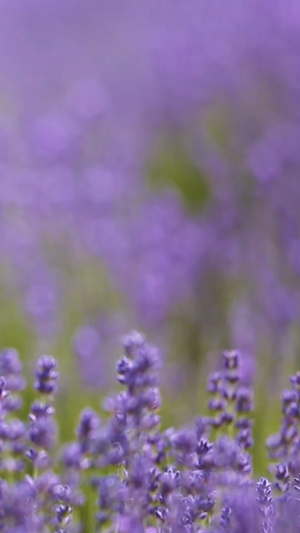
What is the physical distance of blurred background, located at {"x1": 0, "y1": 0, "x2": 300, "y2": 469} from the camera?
3.64 m

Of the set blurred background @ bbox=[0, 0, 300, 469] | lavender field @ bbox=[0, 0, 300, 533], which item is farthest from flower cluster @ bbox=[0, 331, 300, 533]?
blurred background @ bbox=[0, 0, 300, 469]

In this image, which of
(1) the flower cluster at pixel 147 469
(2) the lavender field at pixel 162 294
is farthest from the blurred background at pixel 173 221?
(1) the flower cluster at pixel 147 469

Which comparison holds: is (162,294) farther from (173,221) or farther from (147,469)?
(147,469)

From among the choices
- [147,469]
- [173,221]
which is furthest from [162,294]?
[147,469]

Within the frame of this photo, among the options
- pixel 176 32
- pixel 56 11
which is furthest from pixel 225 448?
pixel 56 11

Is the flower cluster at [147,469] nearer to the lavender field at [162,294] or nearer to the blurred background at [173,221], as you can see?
the lavender field at [162,294]

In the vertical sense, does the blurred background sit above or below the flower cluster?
above

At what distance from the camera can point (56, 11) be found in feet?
35.1

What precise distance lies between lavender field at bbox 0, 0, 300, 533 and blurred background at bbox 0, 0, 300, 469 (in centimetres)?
1

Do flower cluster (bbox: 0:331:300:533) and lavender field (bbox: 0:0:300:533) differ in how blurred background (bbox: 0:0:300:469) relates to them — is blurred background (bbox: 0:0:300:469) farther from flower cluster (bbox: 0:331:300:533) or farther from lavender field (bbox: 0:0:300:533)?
flower cluster (bbox: 0:331:300:533)

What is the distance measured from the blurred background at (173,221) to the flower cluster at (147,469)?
74cm

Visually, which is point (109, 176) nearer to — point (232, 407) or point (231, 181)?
point (231, 181)

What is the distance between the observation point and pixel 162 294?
12.9 feet

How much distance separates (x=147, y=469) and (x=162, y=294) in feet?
7.19
